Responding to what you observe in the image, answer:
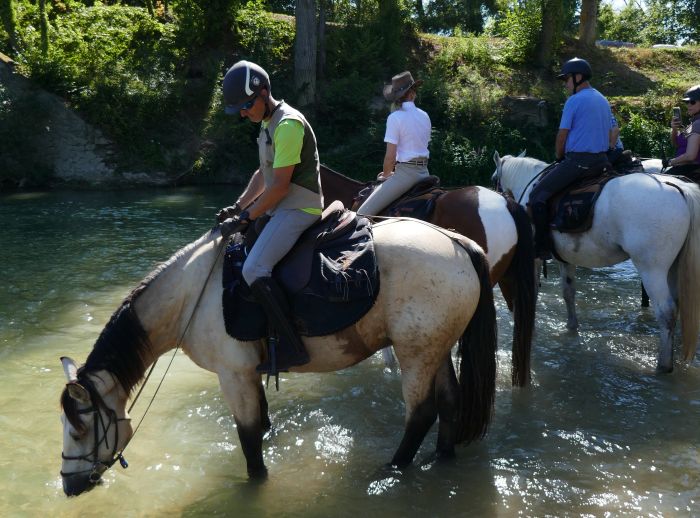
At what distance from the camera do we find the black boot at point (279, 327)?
3.86m

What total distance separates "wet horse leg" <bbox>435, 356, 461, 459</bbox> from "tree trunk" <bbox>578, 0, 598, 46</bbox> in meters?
24.9

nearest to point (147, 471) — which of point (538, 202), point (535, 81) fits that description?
point (538, 202)

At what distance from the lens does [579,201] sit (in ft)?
21.5

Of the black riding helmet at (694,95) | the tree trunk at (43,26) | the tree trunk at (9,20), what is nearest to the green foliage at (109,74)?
the tree trunk at (43,26)

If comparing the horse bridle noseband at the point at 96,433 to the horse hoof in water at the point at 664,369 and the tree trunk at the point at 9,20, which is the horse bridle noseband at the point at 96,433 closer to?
the horse hoof in water at the point at 664,369

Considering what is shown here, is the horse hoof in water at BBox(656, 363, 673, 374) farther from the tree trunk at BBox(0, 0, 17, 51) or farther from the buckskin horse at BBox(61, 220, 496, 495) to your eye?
the tree trunk at BBox(0, 0, 17, 51)

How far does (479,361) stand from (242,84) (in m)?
2.34

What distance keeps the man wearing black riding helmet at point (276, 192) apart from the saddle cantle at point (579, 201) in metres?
3.48

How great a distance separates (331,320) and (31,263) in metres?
8.14

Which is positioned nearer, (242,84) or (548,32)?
(242,84)

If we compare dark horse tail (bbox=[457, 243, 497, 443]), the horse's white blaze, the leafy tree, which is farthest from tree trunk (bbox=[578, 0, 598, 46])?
dark horse tail (bbox=[457, 243, 497, 443])

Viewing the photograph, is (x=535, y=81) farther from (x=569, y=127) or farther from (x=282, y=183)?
(x=282, y=183)

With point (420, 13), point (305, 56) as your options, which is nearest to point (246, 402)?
point (305, 56)

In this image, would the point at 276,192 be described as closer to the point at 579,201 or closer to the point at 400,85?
the point at 400,85
